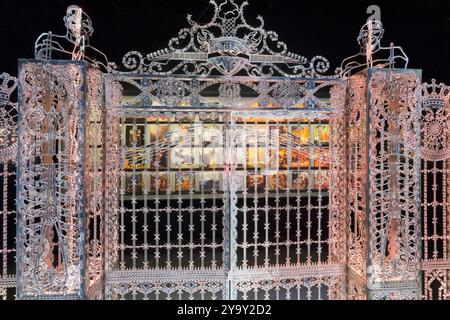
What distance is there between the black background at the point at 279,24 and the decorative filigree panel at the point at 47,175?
1.76 m

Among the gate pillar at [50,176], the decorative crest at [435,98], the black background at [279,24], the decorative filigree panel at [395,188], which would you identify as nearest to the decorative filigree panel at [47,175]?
the gate pillar at [50,176]

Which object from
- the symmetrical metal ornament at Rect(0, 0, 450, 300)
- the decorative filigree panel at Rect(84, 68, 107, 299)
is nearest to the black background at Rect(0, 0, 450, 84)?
the symmetrical metal ornament at Rect(0, 0, 450, 300)

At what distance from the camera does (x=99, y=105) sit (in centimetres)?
318

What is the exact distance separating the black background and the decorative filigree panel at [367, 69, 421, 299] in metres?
1.69

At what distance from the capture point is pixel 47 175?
2.84 meters

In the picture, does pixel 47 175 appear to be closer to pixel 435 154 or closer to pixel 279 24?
pixel 279 24

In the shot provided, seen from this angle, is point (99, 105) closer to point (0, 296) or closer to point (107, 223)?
point (107, 223)

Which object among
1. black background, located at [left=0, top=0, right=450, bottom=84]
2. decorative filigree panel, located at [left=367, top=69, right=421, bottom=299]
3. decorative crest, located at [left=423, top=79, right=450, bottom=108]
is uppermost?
black background, located at [left=0, top=0, right=450, bottom=84]

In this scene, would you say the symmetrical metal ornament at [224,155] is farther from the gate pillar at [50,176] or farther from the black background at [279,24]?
the black background at [279,24]

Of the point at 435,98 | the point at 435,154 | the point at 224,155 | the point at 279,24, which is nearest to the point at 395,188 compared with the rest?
the point at 435,154

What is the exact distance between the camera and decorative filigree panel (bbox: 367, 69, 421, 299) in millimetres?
3043

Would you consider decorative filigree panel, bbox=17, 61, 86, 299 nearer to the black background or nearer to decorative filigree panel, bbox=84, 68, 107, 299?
decorative filigree panel, bbox=84, 68, 107, 299

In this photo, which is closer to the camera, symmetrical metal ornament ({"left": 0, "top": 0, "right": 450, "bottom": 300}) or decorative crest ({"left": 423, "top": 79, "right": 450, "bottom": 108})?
symmetrical metal ornament ({"left": 0, "top": 0, "right": 450, "bottom": 300})

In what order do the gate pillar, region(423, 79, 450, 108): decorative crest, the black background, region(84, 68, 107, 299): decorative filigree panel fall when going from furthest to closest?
the black background
region(423, 79, 450, 108): decorative crest
region(84, 68, 107, 299): decorative filigree panel
the gate pillar
